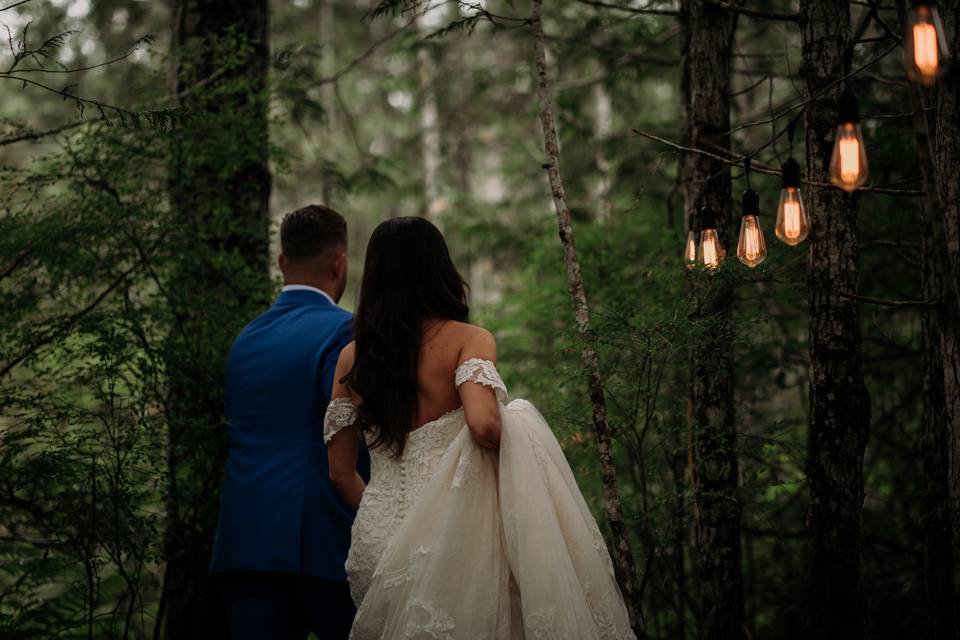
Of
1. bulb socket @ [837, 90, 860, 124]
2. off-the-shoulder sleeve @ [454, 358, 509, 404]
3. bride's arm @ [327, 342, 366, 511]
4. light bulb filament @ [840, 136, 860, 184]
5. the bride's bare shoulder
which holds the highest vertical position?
bulb socket @ [837, 90, 860, 124]

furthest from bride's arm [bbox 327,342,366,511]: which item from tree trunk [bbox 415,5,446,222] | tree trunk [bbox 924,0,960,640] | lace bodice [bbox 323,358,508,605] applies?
tree trunk [bbox 415,5,446,222]

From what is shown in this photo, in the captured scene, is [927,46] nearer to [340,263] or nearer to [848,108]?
[848,108]

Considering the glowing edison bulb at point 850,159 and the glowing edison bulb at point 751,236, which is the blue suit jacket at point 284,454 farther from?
the glowing edison bulb at point 850,159

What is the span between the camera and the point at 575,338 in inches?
146

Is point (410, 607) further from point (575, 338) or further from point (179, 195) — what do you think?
point (179, 195)

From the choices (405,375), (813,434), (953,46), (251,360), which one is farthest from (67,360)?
(953,46)

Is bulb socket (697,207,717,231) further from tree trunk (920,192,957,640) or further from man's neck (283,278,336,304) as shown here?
man's neck (283,278,336,304)

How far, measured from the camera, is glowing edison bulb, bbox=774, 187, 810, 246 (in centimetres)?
266

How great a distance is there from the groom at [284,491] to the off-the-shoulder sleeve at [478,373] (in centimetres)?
79

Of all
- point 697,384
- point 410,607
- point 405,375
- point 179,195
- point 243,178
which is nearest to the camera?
point 410,607

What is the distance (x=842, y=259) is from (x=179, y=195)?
3.41m

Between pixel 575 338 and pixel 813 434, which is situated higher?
pixel 575 338

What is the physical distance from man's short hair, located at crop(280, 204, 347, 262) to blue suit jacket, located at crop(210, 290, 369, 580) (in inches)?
10.3

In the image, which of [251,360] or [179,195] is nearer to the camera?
[251,360]
